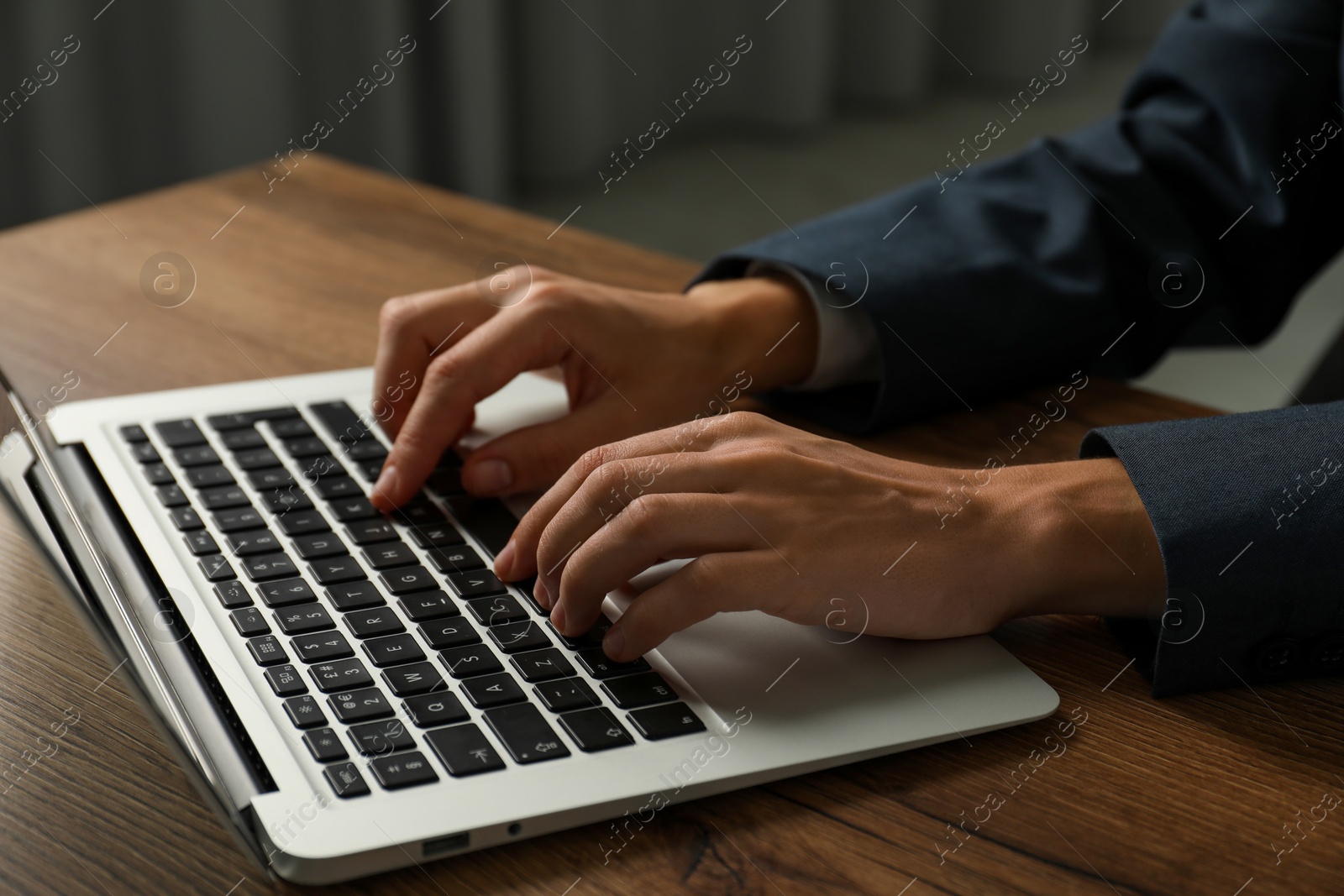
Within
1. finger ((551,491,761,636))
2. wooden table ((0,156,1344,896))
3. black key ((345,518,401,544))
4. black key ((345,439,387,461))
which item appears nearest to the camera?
wooden table ((0,156,1344,896))

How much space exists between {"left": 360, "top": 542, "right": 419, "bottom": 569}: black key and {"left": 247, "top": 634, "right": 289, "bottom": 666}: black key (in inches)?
3.4

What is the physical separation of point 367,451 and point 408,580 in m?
0.18

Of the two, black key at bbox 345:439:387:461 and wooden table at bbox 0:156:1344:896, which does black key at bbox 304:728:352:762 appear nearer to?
wooden table at bbox 0:156:1344:896

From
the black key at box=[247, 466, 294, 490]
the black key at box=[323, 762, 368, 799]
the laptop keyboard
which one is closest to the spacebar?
the laptop keyboard

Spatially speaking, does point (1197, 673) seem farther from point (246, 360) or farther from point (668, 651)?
point (246, 360)

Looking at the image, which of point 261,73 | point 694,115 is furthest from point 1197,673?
point 694,115

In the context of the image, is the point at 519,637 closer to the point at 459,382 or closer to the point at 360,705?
the point at 360,705

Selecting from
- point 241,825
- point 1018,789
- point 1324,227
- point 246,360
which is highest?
point 246,360

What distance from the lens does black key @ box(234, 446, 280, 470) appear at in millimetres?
750

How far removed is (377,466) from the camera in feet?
2.54

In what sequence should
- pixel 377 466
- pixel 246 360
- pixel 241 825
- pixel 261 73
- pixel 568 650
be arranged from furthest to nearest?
pixel 261 73, pixel 246 360, pixel 377 466, pixel 568 650, pixel 241 825

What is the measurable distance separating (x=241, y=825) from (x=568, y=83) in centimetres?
338

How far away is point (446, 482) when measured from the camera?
764 millimetres

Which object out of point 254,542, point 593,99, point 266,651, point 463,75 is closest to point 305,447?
point 254,542
